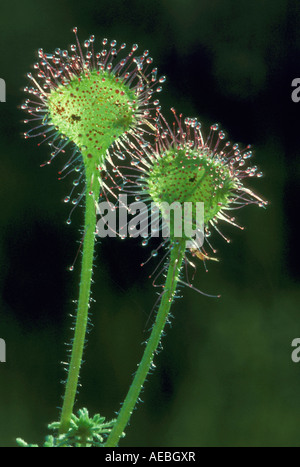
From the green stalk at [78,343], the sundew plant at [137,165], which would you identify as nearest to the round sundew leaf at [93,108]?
the sundew plant at [137,165]

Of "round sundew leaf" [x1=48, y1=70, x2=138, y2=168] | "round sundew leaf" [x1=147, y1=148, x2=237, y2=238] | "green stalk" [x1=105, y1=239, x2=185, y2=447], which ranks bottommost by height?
"green stalk" [x1=105, y1=239, x2=185, y2=447]

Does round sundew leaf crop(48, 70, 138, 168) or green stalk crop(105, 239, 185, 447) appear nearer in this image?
green stalk crop(105, 239, 185, 447)

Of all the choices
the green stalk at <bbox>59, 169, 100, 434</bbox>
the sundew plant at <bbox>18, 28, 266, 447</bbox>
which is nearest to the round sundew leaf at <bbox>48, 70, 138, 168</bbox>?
the sundew plant at <bbox>18, 28, 266, 447</bbox>

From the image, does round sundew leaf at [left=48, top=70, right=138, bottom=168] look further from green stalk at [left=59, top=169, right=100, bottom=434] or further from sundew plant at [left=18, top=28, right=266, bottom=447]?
green stalk at [left=59, top=169, right=100, bottom=434]

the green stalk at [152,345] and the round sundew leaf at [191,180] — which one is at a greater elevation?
the round sundew leaf at [191,180]

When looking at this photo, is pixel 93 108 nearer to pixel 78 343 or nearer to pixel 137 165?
pixel 137 165

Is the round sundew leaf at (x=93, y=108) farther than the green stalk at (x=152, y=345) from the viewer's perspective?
Yes

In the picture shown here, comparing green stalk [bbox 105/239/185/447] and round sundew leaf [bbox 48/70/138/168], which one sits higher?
round sundew leaf [bbox 48/70/138/168]

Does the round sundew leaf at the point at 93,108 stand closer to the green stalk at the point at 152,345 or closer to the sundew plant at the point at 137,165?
the sundew plant at the point at 137,165

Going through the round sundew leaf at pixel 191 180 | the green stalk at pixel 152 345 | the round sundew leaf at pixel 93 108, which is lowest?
the green stalk at pixel 152 345
